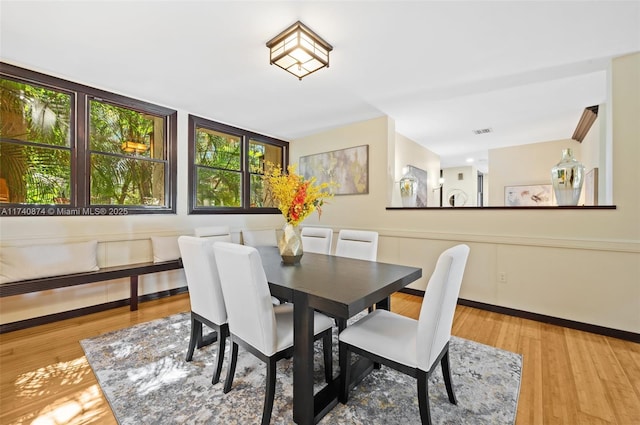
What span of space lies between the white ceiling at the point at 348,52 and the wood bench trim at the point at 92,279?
206 centimetres

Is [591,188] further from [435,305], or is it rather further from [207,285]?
[207,285]

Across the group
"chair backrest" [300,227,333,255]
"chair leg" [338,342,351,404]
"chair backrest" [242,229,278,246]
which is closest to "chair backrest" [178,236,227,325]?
"chair leg" [338,342,351,404]

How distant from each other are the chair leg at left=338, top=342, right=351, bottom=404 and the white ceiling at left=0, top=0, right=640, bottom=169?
7.38 feet

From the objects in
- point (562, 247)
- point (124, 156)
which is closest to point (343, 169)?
point (562, 247)

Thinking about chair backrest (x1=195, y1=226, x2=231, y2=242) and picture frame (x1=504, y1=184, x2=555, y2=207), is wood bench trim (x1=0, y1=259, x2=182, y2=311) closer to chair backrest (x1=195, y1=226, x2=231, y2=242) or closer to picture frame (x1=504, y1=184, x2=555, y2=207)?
chair backrest (x1=195, y1=226, x2=231, y2=242)

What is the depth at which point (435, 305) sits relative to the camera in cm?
127

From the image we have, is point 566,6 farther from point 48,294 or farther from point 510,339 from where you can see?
point 48,294

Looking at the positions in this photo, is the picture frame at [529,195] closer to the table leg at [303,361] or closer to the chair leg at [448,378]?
the chair leg at [448,378]

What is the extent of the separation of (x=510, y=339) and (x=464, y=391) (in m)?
1.05

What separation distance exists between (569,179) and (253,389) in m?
3.39

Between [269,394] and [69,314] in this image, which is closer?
[269,394]

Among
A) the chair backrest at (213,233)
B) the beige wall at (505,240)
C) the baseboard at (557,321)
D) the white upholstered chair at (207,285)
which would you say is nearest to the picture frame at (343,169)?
the beige wall at (505,240)

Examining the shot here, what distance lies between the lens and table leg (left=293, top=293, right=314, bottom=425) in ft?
4.54

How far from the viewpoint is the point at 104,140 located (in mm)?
3189
